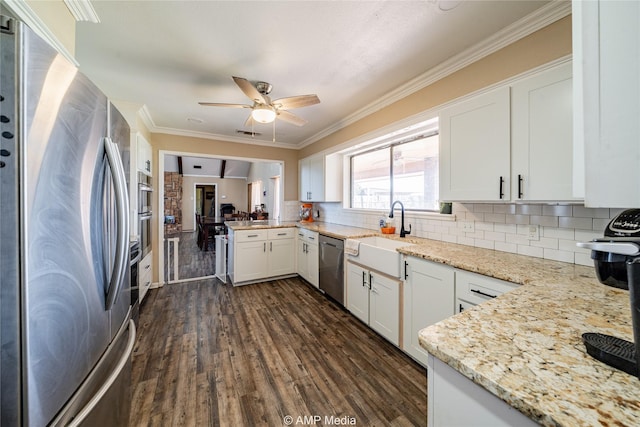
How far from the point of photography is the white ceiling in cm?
150

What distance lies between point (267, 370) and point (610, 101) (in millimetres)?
2187

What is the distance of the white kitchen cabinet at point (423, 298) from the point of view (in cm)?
164

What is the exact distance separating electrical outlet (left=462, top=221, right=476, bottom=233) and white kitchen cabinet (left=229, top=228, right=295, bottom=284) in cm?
251

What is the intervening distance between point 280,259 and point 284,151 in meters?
2.21

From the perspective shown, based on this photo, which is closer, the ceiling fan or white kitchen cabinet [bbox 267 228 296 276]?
the ceiling fan

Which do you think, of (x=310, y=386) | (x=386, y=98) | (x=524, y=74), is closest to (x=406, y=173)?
(x=386, y=98)

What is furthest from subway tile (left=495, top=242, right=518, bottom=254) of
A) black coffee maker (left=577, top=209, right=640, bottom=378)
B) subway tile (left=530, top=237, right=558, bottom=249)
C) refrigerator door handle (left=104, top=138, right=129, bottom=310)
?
refrigerator door handle (left=104, top=138, right=129, bottom=310)

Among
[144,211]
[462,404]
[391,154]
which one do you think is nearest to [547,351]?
[462,404]

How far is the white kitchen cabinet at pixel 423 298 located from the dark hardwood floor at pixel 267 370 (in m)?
0.22

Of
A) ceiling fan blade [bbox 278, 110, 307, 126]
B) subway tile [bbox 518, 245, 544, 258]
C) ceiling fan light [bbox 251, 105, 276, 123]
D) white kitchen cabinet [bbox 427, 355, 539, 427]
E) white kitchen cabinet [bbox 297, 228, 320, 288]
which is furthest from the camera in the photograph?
white kitchen cabinet [bbox 297, 228, 320, 288]

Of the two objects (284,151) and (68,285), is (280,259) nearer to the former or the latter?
(284,151)

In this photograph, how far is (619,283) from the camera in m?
0.67

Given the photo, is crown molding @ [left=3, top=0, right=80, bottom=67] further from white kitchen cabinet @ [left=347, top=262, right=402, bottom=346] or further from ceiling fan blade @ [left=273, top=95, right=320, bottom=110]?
white kitchen cabinet @ [left=347, top=262, right=402, bottom=346]

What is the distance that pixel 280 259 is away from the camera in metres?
3.84
